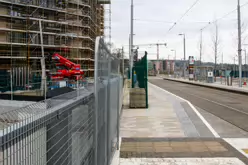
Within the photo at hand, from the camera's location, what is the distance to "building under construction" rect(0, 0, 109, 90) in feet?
135

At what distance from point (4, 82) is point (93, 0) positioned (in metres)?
37.6

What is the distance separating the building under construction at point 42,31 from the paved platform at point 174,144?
3002cm

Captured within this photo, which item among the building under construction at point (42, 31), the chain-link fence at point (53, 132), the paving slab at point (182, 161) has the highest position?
the building under construction at point (42, 31)

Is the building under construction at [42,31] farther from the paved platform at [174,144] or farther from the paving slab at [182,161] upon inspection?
the paving slab at [182,161]

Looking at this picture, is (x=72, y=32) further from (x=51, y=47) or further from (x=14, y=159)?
(x=14, y=159)

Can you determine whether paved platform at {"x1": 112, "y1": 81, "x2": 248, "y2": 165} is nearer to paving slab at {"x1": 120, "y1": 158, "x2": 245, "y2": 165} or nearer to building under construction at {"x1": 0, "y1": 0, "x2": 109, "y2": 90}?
paving slab at {"x1": 120, "y1": 158, "x2": 245, "y2": 165}

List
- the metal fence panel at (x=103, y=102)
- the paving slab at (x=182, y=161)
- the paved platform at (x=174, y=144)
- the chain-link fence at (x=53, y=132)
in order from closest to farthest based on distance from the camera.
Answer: the chain-link fence at (x=53, y=132) → the metal fence panel at (x=103, y=102) → the paving slab at (x=182, y=161) → the paved platform at (x=174, y=144)

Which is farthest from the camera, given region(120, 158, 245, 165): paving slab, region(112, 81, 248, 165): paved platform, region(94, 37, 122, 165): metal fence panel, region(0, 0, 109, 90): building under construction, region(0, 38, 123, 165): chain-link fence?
region(0, 0, 109, 90): building under construction

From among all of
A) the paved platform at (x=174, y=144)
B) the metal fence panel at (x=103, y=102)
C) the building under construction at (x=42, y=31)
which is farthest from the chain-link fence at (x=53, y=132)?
the building under construction at (x=42, y=31)

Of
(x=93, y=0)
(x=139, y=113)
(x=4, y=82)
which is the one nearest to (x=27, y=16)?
(x=93, y=0)

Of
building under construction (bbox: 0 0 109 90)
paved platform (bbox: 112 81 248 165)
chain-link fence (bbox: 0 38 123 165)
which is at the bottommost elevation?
paved platform (bbox: 112 81 248 165)

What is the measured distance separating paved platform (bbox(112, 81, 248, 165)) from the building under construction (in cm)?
3002

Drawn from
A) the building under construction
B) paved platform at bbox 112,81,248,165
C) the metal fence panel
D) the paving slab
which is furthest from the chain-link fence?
the building under construction

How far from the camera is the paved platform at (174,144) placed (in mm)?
6238
